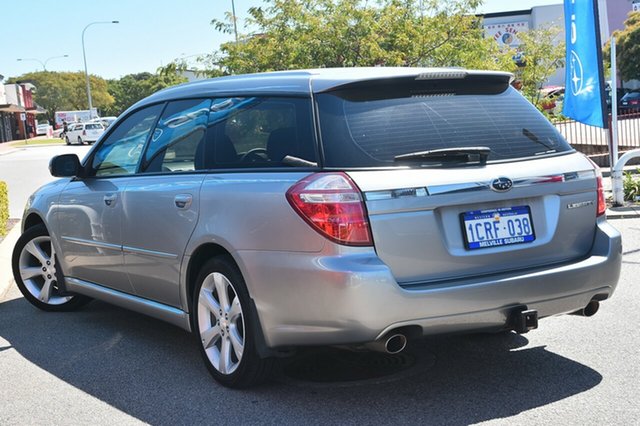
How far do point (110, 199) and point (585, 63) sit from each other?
767 cm

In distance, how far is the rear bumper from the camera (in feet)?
13.0

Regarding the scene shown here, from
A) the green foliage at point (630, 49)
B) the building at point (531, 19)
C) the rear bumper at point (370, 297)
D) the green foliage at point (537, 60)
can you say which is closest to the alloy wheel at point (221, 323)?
the rear bumper at point (370, 297)

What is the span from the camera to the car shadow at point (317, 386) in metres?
4.24

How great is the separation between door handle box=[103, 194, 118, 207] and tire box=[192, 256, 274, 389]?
3.87 ft

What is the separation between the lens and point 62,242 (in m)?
6.51

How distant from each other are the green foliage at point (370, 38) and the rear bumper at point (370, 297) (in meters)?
14.5

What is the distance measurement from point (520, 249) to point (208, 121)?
198 centimetres

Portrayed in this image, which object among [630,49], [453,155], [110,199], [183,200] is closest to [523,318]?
[453,155]

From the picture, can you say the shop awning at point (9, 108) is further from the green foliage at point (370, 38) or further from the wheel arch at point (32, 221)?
the wheel arch at point (32, 221)

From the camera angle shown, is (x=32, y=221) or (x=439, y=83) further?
(x=32, y=221)

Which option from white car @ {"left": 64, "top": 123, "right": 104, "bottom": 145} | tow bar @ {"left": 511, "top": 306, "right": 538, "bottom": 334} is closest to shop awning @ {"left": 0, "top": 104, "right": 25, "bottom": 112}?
white car @ {"left": 64, "top": 123, "right": 104, "bottom": 145}

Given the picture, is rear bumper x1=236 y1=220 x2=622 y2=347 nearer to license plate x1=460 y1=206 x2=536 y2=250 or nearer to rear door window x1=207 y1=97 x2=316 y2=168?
license plate x1=460 y1=206 x2=536 y2=250

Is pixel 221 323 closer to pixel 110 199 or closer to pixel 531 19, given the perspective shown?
pixel 110 199

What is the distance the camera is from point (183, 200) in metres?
4.93
